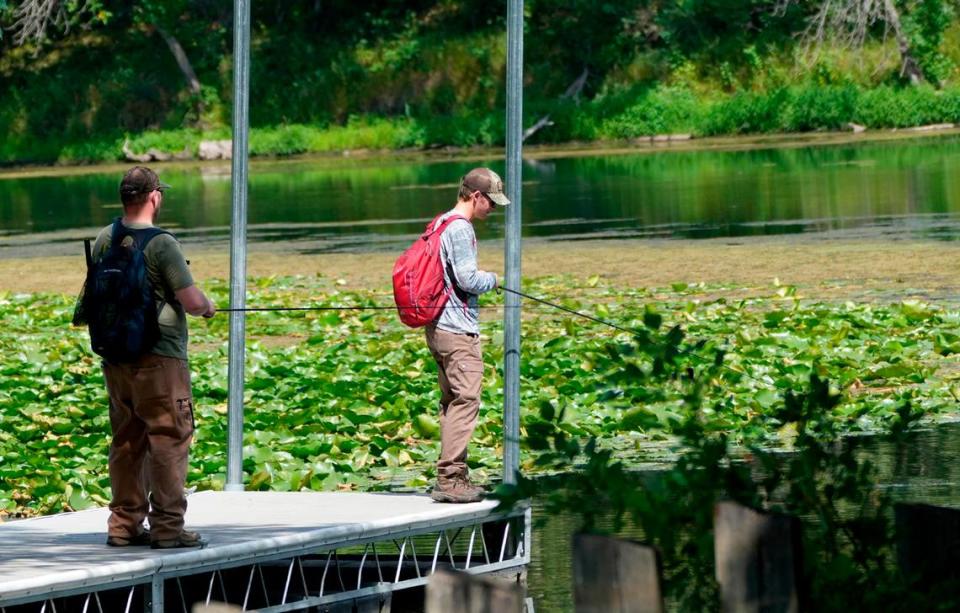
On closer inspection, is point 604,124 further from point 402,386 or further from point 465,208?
point 465,208

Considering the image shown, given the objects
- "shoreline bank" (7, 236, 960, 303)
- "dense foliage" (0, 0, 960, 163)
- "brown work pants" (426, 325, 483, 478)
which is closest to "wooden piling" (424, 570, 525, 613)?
"brown work pants" (426, 325, 483, 478)

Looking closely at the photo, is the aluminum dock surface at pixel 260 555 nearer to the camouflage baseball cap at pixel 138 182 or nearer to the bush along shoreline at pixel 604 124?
the camouflage baseball cap at pixel 138 182

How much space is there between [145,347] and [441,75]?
47.7 m

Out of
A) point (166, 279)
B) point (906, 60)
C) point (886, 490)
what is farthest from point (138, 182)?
point (906, 60)

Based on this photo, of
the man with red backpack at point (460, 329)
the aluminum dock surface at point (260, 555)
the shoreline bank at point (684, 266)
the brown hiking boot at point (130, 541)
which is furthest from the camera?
the shoreline bank at point (684, 266)

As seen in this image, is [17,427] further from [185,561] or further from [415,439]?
[185,561]

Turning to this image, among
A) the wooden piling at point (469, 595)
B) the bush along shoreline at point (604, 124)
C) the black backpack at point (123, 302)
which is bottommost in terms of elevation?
the wooden piling at point (469, 595)

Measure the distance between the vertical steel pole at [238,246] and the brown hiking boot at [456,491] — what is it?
124cm

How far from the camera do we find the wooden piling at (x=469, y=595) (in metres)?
3.07

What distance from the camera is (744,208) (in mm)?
28500

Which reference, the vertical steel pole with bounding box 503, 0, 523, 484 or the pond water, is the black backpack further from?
the pond water

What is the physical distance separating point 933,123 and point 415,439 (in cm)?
3814

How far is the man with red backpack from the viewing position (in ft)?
26.2

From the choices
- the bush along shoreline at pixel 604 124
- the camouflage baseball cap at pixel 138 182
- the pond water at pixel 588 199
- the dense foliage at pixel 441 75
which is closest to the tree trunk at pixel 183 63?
the dense foliage at pixel 441 75
